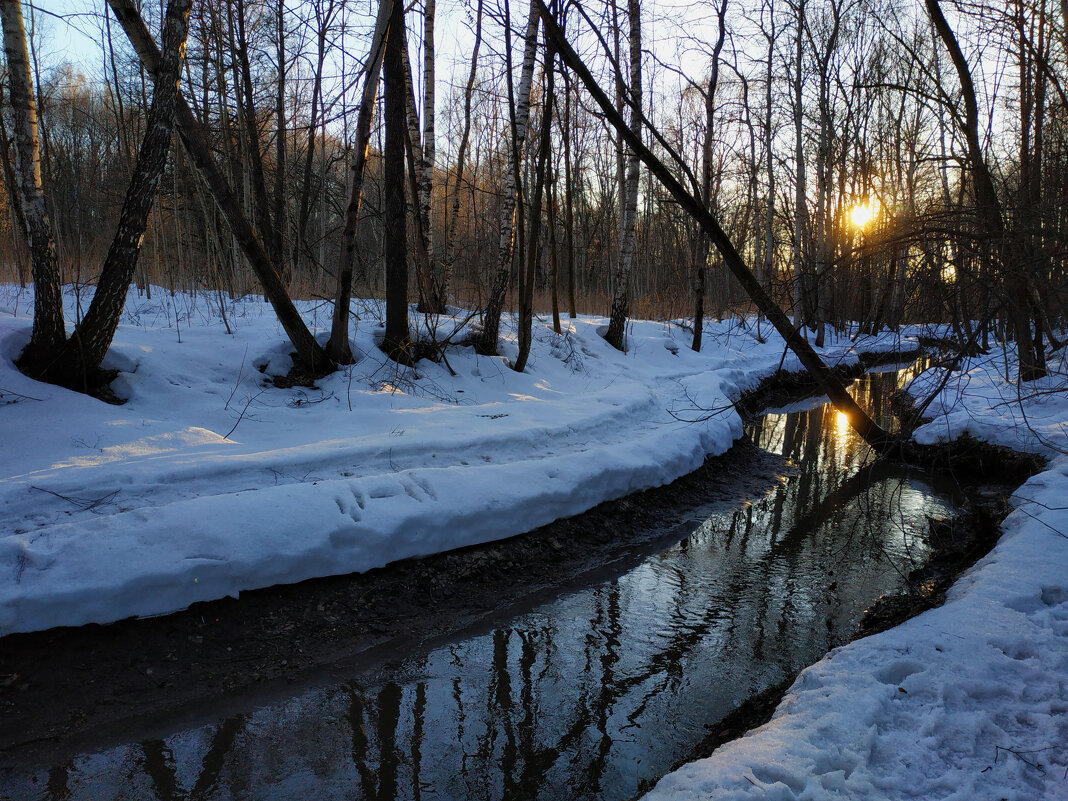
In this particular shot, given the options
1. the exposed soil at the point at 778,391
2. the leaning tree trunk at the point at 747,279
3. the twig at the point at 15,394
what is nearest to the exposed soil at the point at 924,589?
the leaning tree trunk at the point at 747,279

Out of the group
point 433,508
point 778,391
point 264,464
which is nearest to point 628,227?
point 778,391

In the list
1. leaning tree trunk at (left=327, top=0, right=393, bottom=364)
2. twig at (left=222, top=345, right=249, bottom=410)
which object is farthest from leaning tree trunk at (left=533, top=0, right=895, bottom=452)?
twig at (left=222, top=345, right=249, bottom=410)

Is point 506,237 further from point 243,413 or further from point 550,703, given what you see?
point 550,703

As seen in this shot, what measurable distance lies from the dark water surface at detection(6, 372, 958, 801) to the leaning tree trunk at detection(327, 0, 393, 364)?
472 centimetres

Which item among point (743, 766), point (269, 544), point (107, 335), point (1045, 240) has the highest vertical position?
point (1045, 240)

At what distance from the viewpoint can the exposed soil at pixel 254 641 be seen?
114 inches

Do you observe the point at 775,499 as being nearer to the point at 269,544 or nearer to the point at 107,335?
the point at 269,544

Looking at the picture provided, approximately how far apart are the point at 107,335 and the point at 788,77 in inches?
682

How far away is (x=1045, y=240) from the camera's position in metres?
3.37

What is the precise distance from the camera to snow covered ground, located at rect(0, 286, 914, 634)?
11.4 feet

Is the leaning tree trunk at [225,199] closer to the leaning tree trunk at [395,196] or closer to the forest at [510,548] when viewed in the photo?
the forest at [510,548]

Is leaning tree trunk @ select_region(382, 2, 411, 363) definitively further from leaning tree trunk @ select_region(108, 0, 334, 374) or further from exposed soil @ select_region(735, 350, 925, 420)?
exposed soil @ select_region(735, 350, 925, 420)

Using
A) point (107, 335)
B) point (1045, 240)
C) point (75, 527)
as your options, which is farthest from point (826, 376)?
point (107, 335)

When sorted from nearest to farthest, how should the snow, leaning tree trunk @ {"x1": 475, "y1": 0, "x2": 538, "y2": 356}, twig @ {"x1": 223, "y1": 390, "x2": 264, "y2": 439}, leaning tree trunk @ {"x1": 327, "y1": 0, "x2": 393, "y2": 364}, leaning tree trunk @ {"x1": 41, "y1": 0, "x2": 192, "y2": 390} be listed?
the snow → leaning tree trunk @ {"x1": 41, "y1": 0, "x2": 192, "y2": 390} → twig @ {"x1": 223, "y1": 390, "x2": 264, "y2": 439} → leaning tree trunk @ {"x1": 327, "y1": 0, "x2": 393, "y2": 364} → leaning tree trunk @ {"x1": 475, "y1": 0, "x2": 538, "y2": 356}
